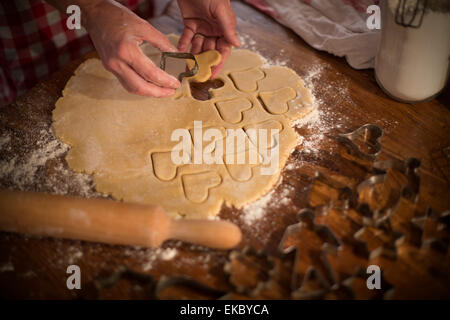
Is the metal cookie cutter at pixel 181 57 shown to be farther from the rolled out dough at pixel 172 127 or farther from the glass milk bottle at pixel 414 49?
the glass milk bottle at pixel 414 49

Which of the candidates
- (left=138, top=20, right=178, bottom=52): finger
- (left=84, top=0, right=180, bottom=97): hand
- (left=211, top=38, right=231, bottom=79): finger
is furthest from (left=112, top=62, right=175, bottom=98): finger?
(left=211, top=38, right=231, bottom=79): finger

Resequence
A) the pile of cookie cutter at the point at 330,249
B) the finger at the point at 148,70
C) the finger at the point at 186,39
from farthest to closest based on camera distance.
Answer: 1. the finger at the point at 186,39
2. the finger at the point at 148,70
3. the pile of cookie cutter at the point at 330,249

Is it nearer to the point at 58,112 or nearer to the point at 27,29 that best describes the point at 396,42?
the point at 58,112

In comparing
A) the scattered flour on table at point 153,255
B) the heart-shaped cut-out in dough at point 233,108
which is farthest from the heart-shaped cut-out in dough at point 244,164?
the scattered flour on table at point 153,255

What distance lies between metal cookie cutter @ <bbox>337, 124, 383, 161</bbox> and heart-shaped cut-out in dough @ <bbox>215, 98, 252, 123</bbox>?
0.32 metres

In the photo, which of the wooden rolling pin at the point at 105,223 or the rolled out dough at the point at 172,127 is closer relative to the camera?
the wooden rolling pin at the point at 105,223

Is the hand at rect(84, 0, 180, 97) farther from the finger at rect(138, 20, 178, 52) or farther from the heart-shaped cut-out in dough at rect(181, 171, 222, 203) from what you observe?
the heart-shaped cut-out in dough at rect(181, 171, 222, 203)

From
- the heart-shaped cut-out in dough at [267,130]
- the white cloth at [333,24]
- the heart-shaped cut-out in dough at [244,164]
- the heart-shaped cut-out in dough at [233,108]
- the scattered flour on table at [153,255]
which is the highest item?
the white cloth at [333,24]

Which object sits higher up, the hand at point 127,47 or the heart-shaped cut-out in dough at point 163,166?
the hand at point 127,47

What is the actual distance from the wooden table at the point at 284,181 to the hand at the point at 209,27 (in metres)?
0.19

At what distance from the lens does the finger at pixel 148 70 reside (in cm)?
121

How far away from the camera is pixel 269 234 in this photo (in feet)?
3.51

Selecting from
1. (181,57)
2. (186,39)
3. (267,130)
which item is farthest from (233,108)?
(186,39)
